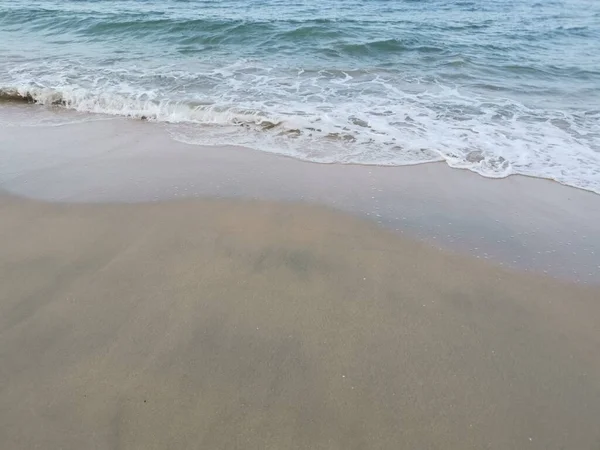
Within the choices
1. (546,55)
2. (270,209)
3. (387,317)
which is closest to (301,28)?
(546,55)

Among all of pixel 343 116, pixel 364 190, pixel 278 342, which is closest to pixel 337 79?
pixel 343 116

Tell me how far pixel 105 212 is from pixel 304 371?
2499 mm

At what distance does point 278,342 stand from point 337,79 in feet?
22.3

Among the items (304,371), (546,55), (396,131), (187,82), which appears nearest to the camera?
(304,371)

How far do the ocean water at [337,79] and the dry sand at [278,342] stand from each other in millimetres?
2060

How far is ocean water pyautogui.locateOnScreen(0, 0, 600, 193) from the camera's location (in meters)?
5.48

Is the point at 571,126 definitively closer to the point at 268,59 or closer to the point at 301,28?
the point at 268,59

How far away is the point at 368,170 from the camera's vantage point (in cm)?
475

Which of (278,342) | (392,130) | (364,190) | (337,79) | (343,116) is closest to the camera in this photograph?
(278,342)

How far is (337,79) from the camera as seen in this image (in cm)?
835

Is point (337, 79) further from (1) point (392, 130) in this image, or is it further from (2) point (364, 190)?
(2) point (364, 190)

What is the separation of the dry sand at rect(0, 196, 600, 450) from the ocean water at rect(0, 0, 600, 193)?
81.1 inches

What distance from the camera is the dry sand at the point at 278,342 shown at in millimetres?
2191

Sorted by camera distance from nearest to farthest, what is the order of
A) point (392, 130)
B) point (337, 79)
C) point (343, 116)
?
point (392, 130) → point (343, 116) → point (337, 79)
